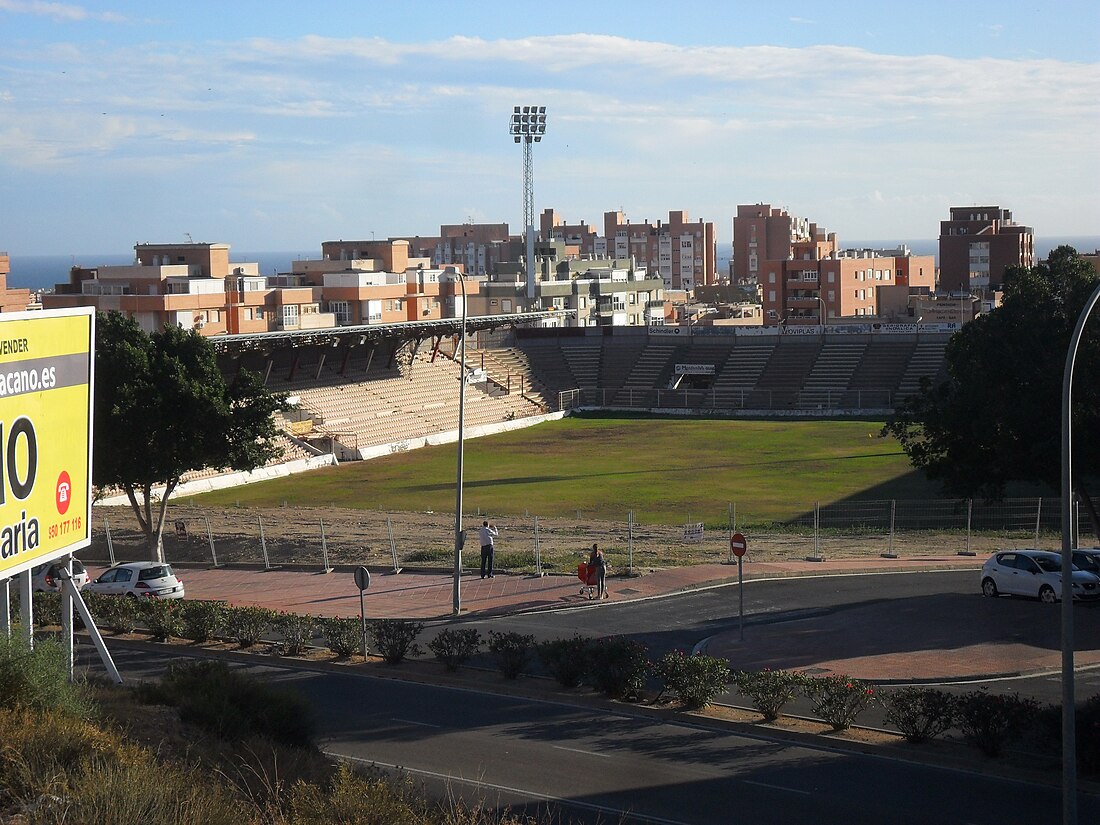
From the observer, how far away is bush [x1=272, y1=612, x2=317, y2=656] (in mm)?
22891

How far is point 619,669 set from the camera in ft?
63.0

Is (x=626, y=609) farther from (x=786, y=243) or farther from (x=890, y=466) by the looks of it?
(x=786, y=243)

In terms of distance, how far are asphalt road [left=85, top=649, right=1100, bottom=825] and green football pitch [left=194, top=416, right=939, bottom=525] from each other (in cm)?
2349

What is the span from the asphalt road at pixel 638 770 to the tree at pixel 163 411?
14.5 m

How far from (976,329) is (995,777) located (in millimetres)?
15084

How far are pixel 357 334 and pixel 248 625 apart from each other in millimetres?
49401

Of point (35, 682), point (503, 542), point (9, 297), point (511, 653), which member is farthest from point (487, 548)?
point (9, 297)

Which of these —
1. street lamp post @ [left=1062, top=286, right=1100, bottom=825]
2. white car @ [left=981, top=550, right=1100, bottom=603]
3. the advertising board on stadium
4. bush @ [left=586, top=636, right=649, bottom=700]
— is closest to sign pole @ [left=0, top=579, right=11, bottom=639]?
bush @ [left=586, top=636, right=649, bottom=700]

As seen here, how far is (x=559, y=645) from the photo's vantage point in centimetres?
2025

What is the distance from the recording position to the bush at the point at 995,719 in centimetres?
1600

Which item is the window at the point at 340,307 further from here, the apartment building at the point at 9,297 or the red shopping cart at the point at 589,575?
the red shopping cart at the point at 589,575

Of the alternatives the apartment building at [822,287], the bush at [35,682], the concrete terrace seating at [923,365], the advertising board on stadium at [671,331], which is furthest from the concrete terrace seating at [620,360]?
the bush at [35,682]

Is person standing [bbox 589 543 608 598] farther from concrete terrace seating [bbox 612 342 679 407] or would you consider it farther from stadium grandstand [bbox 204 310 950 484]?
concrete terrace seating [bbox 612 342 679 407]

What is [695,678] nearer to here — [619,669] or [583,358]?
[619,669]
